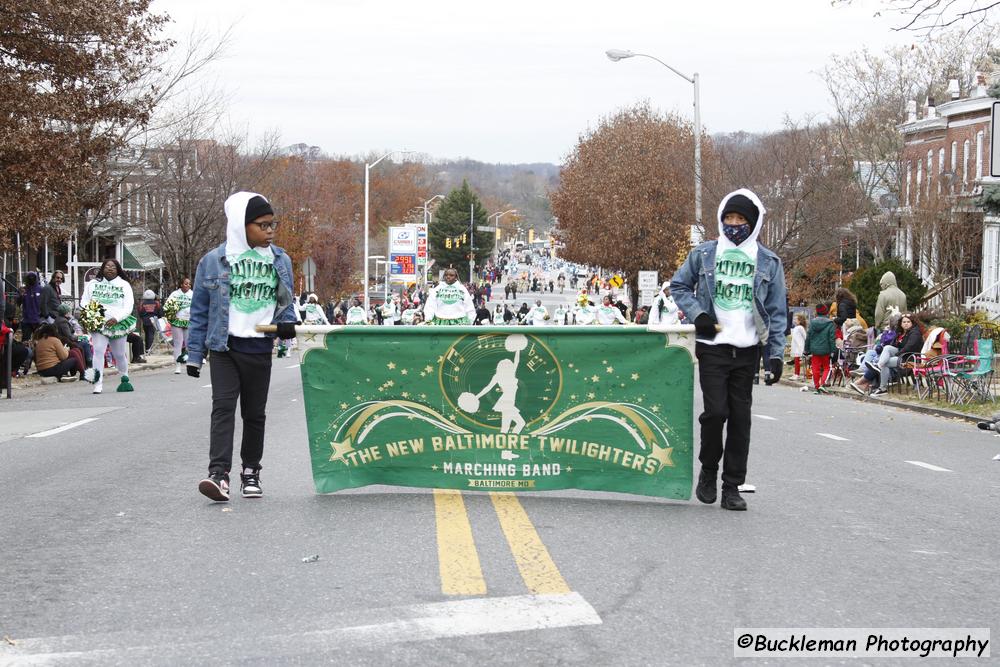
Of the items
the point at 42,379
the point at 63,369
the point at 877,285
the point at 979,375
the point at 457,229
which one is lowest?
the point at 42,379

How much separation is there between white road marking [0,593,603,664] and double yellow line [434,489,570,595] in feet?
0.92

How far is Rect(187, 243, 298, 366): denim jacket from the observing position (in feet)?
26.7

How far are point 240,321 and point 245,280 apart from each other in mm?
273

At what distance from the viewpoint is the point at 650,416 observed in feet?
26.5

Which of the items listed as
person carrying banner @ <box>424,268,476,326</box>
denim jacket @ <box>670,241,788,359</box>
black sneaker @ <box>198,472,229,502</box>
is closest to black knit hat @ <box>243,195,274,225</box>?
black sneaker @ <box>198,472,229,502</box>

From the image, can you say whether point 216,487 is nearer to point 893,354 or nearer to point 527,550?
point 527,550

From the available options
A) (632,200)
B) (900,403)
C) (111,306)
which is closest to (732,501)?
(111,306)

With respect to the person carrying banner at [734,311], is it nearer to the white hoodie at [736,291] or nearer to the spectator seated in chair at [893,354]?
the white hoodie at [736,291]

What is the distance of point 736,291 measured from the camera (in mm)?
8055

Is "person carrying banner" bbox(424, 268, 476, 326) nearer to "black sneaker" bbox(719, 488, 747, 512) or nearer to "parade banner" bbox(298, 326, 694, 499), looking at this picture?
"parade banner" bbox(298, 326, 694, 499)

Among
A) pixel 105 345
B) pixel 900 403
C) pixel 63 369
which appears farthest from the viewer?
pixel 63 369

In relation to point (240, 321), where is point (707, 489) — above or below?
below

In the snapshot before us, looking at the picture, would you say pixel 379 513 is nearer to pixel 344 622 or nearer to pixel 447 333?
pixel 447 333

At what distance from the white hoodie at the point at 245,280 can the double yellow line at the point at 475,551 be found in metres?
1.64
